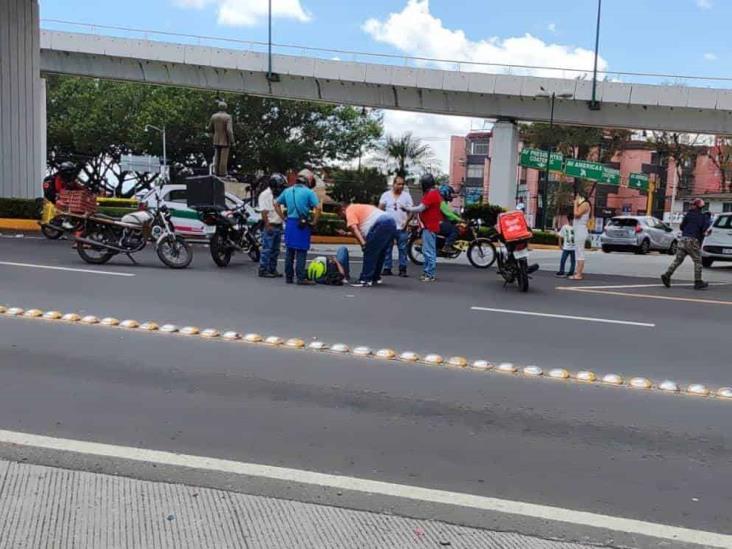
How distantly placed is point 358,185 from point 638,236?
25.7 meters

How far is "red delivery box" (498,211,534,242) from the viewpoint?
1136cm

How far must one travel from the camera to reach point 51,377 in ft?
18.8

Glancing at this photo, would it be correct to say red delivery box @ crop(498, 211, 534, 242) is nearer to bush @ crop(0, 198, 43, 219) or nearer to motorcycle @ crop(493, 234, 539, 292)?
motorcycle @ crop(493, 234, 539, 292)

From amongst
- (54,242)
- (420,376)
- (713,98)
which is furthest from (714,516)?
(713,98)

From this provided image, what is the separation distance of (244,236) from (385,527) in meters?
10.9

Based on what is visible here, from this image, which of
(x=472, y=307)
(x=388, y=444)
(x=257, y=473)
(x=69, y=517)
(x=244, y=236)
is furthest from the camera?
(x=244, y=236)

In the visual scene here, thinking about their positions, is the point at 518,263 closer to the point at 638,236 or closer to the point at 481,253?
the point at 481,253

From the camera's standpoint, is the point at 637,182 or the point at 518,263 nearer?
the point at 518,263

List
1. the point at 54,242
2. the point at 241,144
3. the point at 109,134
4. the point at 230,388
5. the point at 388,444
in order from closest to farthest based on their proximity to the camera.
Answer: the point at 388,444, the point at 230,388, the point at 54,242, the point at 241,144, the point at 109,134

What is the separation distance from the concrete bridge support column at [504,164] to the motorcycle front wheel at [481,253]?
15.2m

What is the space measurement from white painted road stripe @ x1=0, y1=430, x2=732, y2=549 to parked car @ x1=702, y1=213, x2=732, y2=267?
1620 cm

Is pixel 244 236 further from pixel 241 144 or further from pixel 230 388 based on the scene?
pixel 241 144

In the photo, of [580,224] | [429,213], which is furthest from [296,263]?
[580,224]

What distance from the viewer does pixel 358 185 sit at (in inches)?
1971
